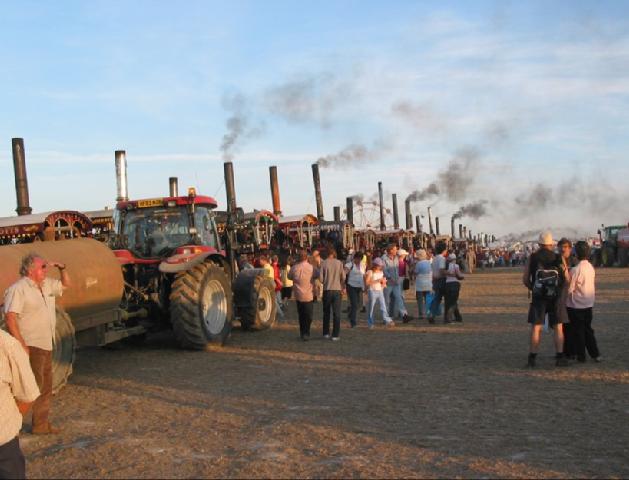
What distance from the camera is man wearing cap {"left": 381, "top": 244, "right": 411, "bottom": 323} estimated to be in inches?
636

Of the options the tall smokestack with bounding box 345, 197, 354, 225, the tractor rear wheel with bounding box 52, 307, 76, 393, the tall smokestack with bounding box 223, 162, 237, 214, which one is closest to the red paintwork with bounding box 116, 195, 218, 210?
the tractor rear wheel with bounding box 52, 307, 76, 393

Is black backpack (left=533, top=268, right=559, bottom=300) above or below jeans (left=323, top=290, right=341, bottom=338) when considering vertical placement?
above

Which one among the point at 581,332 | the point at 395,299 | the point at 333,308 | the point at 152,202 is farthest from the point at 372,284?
the point at 581,332

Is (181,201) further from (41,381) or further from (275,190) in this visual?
(275,190)

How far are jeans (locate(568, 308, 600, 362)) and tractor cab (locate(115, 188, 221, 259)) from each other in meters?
6.21

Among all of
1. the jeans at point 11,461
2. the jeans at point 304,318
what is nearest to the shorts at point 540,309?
the jeans at point 304,318

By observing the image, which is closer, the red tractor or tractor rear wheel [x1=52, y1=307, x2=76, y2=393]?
tractor rear wheel [x1=52, y1=307, x2=76, y2=393]

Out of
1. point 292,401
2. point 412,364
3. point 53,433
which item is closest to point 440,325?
point 412,364

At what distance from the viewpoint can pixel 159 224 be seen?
13336 millimetres

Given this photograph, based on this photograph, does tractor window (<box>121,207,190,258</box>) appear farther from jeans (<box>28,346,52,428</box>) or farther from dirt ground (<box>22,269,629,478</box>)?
jeans (<box>28,346,52,428</box>)

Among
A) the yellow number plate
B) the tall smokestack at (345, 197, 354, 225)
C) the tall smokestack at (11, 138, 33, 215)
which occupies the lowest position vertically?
the yellow number plate

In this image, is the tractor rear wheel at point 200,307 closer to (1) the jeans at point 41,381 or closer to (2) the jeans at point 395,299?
(2) the jeans at point 395,299

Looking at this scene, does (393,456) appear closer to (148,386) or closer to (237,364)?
(148,386)

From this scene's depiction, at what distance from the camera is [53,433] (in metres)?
6.92
